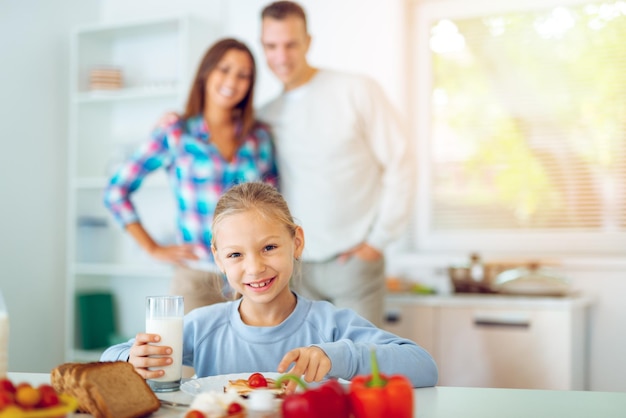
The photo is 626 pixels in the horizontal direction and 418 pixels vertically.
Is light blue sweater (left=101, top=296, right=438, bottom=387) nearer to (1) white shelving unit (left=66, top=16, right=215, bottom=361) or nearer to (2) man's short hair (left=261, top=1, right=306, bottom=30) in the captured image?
(2) man's short hair (left=261, top=1, right=306, bottom=30)

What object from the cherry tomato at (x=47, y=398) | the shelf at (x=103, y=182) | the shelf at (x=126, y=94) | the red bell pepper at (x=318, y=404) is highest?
the shelf at (x=126, y=94)

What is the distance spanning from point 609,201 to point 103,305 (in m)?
2.66

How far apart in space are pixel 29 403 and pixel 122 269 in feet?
10.9

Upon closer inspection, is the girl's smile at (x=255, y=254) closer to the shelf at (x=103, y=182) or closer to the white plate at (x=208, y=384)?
the white plate at (x=208, y=384)

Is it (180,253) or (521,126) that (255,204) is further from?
(521,126)

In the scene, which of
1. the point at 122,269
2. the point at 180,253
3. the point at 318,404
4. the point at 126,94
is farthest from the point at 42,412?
the point at 126,94

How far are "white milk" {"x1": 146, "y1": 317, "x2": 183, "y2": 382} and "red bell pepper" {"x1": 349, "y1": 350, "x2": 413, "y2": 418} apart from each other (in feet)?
1.38

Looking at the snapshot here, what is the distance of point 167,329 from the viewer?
1314 mm

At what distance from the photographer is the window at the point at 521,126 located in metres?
3.61

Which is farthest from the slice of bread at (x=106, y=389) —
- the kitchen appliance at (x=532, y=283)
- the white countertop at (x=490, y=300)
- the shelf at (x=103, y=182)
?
the shelf at (x=103, y=182)

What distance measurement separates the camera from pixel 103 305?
4.31m

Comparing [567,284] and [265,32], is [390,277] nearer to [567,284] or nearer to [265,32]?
[567,284]

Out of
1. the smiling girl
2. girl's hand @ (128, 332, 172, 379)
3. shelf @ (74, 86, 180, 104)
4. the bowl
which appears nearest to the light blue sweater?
the smiling girl

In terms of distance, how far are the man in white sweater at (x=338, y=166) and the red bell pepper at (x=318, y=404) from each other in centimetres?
173
